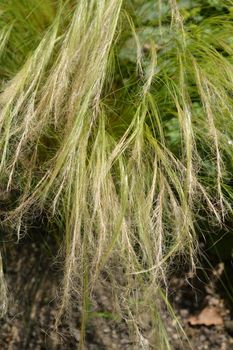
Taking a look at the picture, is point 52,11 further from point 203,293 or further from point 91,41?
point 203,293

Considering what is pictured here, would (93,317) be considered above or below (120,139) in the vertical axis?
below

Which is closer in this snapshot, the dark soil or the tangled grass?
the tangled grass

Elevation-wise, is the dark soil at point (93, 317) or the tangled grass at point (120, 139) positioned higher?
the tangled grass at point (120, 139)

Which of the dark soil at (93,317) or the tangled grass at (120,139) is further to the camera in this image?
the dark soil at (93,317)

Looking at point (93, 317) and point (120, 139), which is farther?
point (93, 317)
